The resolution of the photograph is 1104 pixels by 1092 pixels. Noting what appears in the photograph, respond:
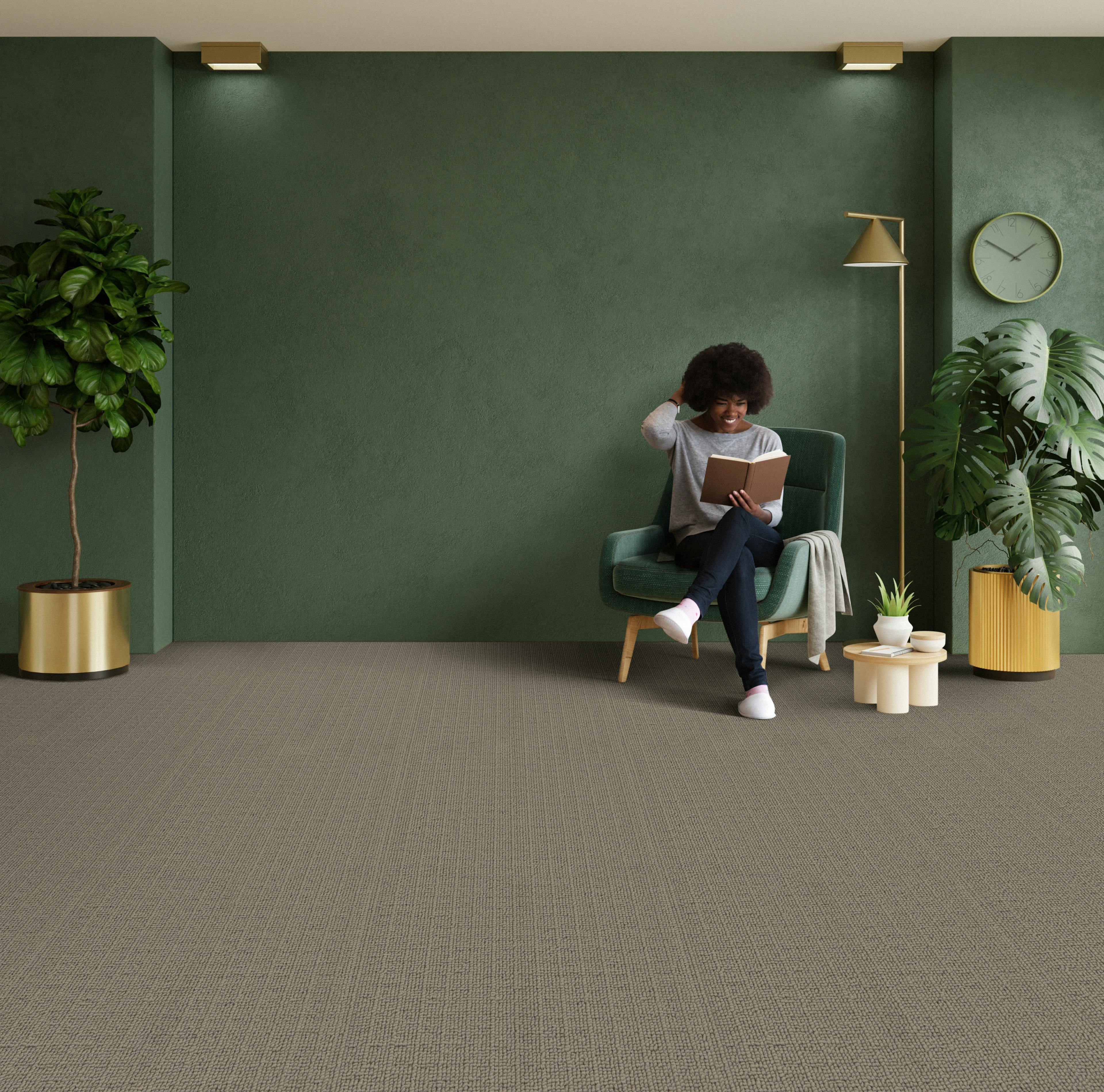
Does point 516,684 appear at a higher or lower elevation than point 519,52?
lower

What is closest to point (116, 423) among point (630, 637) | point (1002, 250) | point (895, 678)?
point (630, 637)

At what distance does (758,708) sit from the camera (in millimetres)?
3807

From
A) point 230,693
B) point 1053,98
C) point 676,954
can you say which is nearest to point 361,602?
point 230,693

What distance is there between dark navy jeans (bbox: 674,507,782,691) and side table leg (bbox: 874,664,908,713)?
41 cm

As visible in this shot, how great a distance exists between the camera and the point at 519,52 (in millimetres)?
5098

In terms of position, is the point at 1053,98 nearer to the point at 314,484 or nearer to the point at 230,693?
the point at 314,484

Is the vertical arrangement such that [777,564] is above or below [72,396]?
below

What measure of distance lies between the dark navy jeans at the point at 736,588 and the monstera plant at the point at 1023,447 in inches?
36.7

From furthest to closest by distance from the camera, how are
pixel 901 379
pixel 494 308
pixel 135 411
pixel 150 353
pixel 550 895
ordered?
1. pixel 494 308
2. pixel 901 379
3. pixel 135 411
4. pixel 150 353
5. pixel 550 895

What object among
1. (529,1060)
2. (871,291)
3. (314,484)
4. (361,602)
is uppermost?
(871,291)

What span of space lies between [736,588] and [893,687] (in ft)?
2.13

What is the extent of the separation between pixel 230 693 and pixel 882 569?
3.04m

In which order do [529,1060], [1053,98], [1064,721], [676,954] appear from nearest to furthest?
1. [529,1060]
2. [676,954]
3. [1064,721]
4. [1053,98]

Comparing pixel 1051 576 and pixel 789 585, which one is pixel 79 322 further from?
pixel 1051 576
